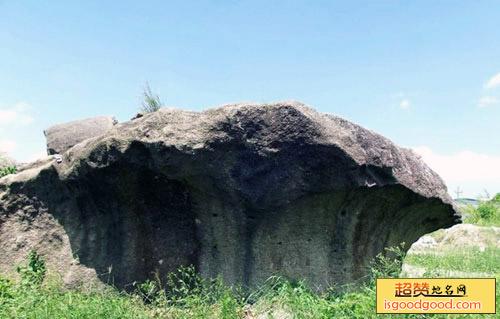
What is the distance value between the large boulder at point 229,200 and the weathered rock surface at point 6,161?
1.84m

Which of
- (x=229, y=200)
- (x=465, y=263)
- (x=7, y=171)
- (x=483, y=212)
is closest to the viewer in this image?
(x=229, y=200)

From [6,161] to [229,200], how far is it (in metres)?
4.43

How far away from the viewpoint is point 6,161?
20.2 feet

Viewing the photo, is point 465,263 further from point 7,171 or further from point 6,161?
point 6,161

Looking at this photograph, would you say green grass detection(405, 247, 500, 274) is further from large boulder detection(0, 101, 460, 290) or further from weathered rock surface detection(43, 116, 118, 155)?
weathered rock surface detection(43, 116, 118, 155)

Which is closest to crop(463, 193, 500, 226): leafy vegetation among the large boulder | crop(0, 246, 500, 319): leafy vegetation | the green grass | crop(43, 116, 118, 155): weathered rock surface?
the green grass

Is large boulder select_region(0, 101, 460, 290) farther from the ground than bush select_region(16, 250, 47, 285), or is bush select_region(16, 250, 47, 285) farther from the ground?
large boulder select_region(0, 101, 460, 290)

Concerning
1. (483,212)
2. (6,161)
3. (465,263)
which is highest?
(483,212)

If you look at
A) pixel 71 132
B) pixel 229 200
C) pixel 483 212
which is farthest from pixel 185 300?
pixel 483 212

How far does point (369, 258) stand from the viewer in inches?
152

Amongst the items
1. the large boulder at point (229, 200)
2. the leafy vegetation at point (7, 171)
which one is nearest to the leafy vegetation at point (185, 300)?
the large boulder at point (229, 200)

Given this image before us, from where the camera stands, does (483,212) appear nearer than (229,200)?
No

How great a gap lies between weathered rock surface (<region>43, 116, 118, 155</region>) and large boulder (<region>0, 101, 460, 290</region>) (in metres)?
0.80

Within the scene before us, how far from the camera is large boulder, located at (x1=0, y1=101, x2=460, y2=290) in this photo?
3.29 meters
